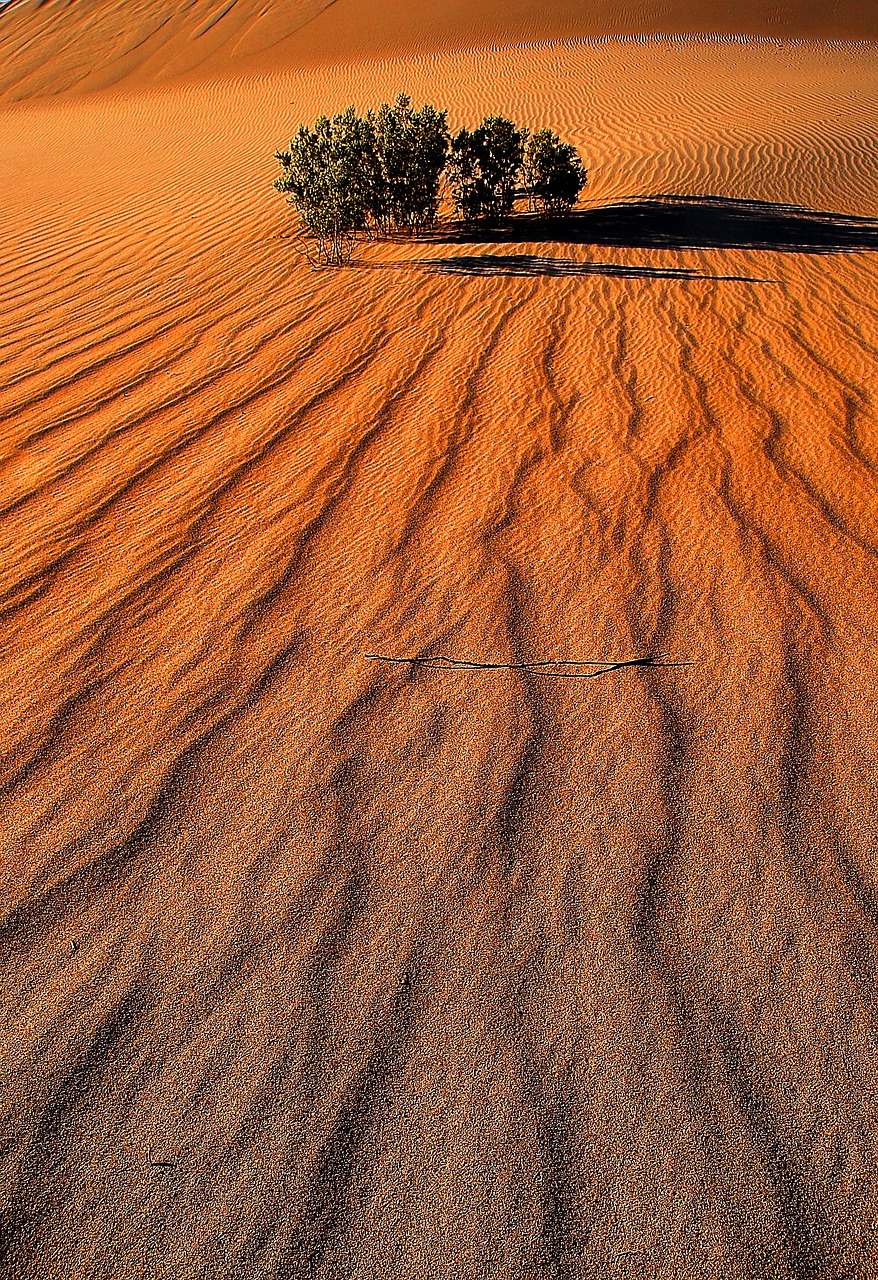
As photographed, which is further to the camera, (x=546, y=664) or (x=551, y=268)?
(x=551, y=268)

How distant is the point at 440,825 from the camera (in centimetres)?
247

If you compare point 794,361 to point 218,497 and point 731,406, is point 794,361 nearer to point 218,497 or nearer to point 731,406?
point 731,406

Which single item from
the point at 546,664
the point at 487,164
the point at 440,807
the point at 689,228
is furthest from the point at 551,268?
the point at 440,807

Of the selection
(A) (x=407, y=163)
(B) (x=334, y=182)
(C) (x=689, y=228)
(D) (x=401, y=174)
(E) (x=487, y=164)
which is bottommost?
(C) (x=689, y=228)

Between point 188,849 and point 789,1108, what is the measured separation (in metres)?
1.59

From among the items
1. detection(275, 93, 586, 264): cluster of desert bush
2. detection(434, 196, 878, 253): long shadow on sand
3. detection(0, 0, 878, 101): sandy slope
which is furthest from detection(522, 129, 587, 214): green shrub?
detection(0, 0, 878, 101): sandy slope

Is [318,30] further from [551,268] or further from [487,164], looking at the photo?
[551,268]

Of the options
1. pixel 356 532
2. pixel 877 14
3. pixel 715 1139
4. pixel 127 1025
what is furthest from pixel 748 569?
pixel 877 14

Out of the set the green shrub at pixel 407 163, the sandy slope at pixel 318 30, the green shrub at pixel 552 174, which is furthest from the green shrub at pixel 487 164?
the sandy slope at pixel 318 30

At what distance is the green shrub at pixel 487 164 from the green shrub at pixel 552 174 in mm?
231

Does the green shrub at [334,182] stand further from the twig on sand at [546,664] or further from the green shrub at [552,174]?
the twig on sand at [546,664]

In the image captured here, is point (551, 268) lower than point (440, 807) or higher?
higher

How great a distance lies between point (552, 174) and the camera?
949 cm

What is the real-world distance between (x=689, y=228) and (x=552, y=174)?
1598 mm
